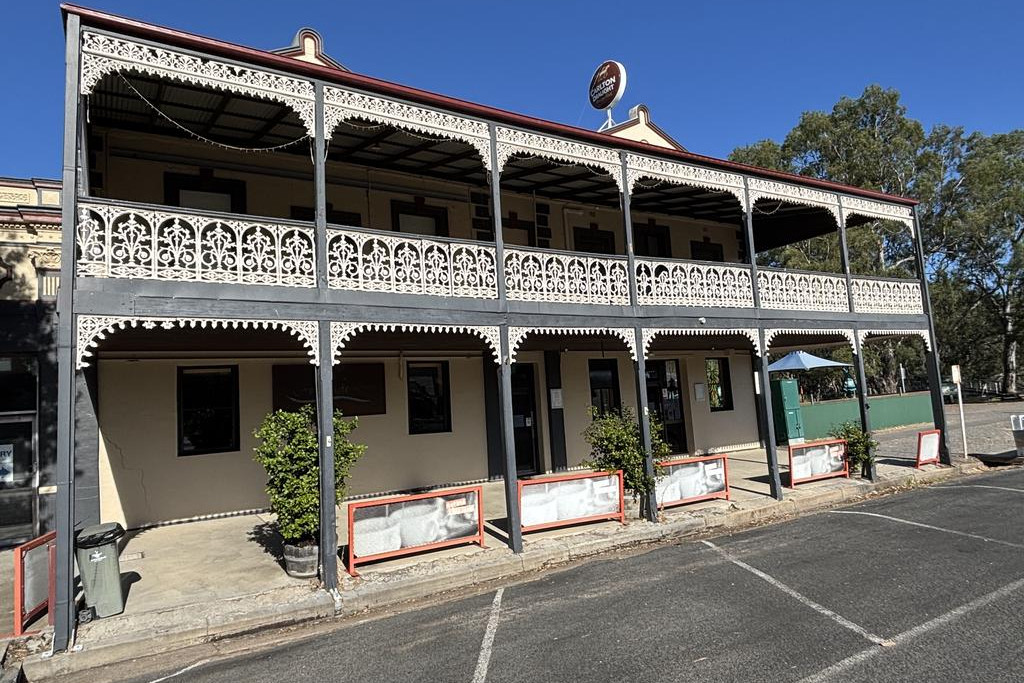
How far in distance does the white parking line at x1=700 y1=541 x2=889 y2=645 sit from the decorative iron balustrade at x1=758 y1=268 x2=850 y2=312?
622 cm

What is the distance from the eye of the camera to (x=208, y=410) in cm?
1069

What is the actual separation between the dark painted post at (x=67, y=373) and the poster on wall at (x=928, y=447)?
49.9 ft

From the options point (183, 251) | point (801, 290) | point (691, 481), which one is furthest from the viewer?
point (801, 290)

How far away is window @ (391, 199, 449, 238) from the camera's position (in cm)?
1212

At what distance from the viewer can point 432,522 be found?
7.99 metres

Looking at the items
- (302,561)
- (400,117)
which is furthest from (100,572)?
(400,117)

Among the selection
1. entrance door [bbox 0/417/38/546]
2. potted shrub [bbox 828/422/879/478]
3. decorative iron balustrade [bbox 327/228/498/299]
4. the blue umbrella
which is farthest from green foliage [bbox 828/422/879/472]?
entrance door [bbox 0/417/38/546]

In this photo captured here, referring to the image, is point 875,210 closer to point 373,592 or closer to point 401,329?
point 401,329

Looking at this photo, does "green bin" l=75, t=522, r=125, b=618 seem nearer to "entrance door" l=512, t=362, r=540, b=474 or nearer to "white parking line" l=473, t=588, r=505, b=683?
"white parking line" l=473, t=588, r=505, b=683

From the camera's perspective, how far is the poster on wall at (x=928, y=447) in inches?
522

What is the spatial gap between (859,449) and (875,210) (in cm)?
572

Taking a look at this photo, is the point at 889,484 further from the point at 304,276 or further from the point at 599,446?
the point at 304,276

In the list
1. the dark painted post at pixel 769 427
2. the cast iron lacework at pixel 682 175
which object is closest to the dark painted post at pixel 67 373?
→ the cast iron lacework at pixel 682 175

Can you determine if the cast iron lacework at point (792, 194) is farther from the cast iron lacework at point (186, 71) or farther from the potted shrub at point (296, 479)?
the potted shrub at point (296, 479)
